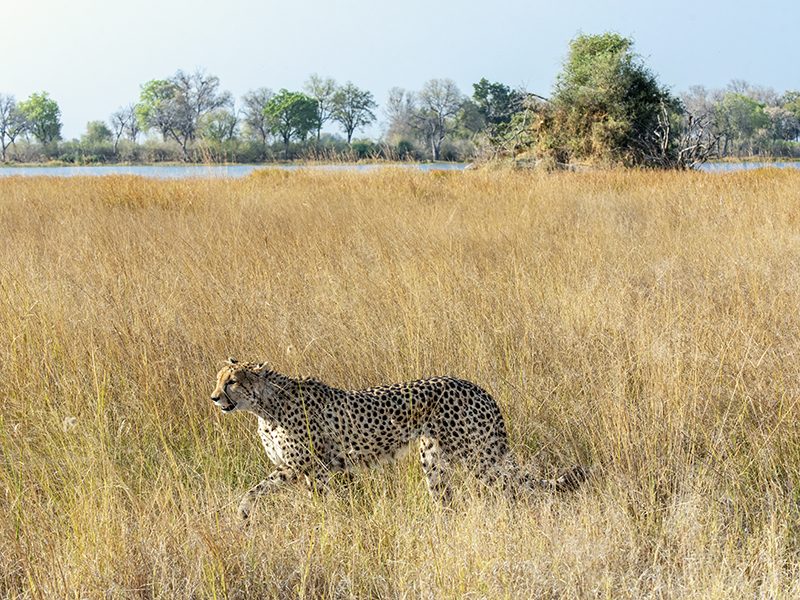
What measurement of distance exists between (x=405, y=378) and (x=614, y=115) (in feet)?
44.2

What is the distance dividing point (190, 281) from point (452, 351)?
183cm

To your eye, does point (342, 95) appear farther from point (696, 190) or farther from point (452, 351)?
point (452, 351)

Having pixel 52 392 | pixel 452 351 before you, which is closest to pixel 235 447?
pixel 52 392

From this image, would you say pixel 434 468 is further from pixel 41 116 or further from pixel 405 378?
pixel 41 116

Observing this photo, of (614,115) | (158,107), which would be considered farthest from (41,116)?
(614,115)

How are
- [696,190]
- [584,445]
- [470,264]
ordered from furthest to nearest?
[696,190]
[470,264]
[584,445]

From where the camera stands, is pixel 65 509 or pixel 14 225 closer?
pixel 65 509

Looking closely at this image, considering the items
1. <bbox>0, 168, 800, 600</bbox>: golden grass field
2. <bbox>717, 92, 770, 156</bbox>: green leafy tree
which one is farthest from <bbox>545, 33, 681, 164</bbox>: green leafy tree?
<bbox>717, 92, 770, 156</bbox>: green leafy tree

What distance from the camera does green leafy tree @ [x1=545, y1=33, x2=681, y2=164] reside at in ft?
46.8

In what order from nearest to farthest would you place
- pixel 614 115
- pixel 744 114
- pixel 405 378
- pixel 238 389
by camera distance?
pixel 238 389
pixel 405 378
pixel 614 115
pixel 744 114

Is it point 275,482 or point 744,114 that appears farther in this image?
point 744,114

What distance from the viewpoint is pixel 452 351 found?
2.99 meters

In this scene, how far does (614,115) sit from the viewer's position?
1448 centimetres

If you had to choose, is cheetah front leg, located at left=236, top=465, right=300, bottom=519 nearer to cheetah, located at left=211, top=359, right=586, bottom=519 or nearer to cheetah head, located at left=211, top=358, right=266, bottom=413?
cheetah, located at left=211, top=359, right=586, bottom=519
